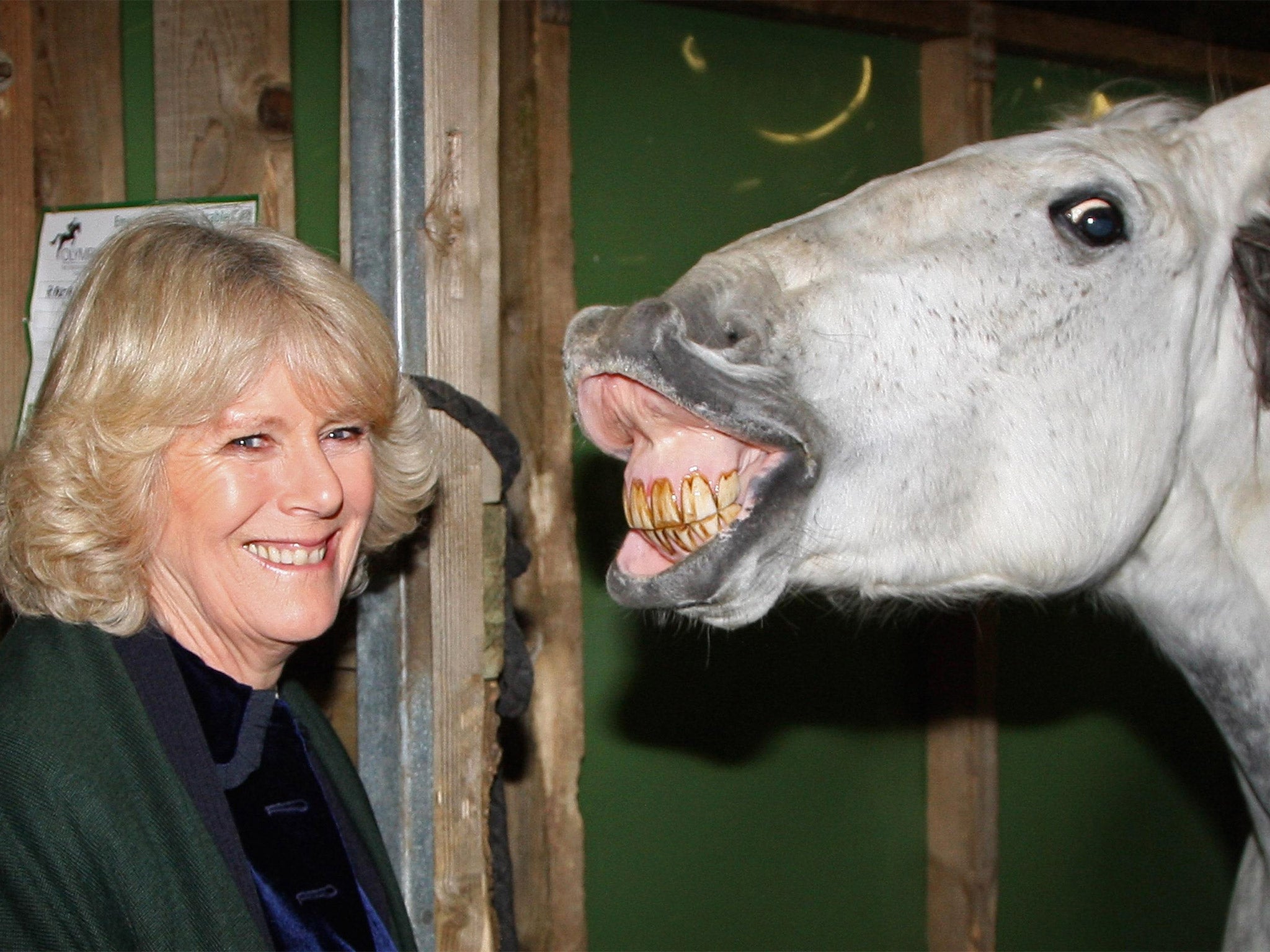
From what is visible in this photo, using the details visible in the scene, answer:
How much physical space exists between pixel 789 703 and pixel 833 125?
165 centimetres

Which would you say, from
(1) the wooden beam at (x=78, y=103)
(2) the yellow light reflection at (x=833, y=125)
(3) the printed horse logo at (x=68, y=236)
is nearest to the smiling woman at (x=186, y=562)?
(3) the printed horse logo at (x=68, y=236)

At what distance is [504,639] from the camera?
1.50 metres

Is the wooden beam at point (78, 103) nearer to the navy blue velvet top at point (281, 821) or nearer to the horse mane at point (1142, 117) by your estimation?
the navy blue velvet top at point (281, 821)

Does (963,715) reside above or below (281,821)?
below

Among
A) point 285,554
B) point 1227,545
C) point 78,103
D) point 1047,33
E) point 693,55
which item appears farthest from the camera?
point 1047,33

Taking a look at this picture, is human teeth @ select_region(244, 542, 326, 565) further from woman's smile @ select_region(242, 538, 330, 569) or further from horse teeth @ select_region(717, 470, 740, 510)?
horse teeth @ select_region(717, 470, 740, 510)

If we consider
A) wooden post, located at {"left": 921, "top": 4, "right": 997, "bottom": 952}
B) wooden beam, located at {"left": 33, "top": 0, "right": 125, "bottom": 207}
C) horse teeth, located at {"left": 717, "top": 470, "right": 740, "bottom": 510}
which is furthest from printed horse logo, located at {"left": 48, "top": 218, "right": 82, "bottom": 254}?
wooden post, located at {"left": 921, "top": 4, "right": 997, "bottom": 952}

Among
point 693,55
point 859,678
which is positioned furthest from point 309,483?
point 859,678

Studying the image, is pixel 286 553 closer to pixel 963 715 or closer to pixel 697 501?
pixel 697 501

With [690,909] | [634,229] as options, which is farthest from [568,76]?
[690,909]

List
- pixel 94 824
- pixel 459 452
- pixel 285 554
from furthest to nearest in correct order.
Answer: pixel 459 452
pixel 285 554
pixel 94 824

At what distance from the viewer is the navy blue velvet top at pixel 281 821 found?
1.34 meters

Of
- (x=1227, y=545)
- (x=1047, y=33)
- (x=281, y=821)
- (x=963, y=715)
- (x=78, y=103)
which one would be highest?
(x=1047, y=33)

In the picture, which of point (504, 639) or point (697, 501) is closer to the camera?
point (697, 501)
